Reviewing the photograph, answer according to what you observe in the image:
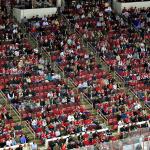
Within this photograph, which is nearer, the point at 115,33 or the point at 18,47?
the point at 18,47

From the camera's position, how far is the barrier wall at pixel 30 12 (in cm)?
4153

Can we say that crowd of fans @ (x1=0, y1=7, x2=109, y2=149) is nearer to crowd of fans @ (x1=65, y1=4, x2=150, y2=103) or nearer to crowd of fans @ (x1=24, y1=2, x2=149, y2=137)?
crowd of fans @ (x1=24, y1=2, x2=149, y2=137)

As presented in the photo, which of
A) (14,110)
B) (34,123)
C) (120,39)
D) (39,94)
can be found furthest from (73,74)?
(120,39)

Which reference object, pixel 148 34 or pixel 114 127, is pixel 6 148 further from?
pixel 148 34

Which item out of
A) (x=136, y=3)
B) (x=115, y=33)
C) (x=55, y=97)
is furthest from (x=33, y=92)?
(x=136, y=3)

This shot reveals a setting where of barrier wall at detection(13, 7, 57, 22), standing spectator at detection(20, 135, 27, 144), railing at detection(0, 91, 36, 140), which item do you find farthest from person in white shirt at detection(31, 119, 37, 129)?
barrier wall at detection(13, 7, 57, 22)

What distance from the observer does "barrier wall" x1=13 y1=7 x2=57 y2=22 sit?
41.5 meters

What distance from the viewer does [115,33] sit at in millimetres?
42469

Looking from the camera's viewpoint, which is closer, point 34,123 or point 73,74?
point 34,123

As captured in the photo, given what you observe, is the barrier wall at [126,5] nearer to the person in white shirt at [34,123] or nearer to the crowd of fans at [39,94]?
the crowd of fans at [39,94]

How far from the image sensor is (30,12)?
42.3 m

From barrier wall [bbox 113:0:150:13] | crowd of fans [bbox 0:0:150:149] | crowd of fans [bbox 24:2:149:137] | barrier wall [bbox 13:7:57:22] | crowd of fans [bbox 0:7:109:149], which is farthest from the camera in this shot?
barrier wall [bbox 113:0:150:13]

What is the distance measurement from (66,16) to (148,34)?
6.10m

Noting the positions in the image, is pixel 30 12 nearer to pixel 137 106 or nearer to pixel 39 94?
pixel 39 94
